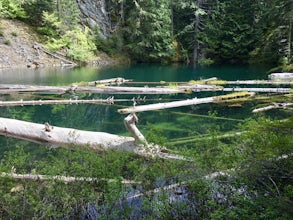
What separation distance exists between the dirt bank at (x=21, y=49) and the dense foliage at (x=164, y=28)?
111 cm

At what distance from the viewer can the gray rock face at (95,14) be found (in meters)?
39.1

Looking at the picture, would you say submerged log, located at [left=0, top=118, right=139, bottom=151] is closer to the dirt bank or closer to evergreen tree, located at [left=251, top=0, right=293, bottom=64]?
the dirt bank

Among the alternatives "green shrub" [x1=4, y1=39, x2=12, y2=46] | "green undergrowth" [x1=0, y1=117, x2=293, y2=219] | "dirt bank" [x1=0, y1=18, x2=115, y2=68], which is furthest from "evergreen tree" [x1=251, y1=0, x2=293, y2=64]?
"green shrub" [x1=4, y1=39, x2=12, y2=46]

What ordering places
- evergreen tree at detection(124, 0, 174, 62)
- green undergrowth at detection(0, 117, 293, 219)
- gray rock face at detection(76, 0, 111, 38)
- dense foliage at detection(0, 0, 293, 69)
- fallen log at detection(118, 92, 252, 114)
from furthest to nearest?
gray rock face at detection(76, 0, 111, 38) → evergreen tree at detection(124, 0, 174, 62) → dense foliage at detection(0, 0, 293, 69) → fallen log at detection(118, 92, 252, 114) → green undergrowth at detection(0, 117, 293, 219)

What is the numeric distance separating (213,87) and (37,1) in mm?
27341

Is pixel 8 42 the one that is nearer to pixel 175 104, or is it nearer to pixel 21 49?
pixel 21 49

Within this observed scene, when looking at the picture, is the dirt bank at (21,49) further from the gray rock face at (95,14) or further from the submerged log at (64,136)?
the submerged log at (64,136)

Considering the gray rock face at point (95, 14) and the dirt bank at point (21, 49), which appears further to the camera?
the gray rock face at point (95, 14)

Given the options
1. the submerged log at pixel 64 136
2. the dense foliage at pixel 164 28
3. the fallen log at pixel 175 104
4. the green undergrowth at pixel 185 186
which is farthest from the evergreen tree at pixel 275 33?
the green undergrowth at pixel 185 186

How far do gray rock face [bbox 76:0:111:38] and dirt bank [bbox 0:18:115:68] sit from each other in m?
7.25

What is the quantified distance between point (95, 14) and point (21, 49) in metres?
12.3

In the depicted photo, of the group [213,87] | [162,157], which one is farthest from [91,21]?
[162,157]

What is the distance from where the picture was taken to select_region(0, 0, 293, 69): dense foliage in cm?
3459

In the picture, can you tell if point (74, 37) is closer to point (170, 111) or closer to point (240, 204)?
point (170, 111)
